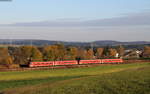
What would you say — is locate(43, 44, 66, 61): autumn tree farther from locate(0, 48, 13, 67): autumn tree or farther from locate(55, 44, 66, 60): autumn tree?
locate(0, 48, 13, 67): autumn tree

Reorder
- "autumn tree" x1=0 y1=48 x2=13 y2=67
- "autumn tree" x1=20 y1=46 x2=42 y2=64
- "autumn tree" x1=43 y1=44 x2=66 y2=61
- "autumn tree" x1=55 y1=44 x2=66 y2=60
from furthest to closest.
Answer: "autumn tree" x1=55 y1=44 x2=66 y2=60, "autumn tree" x1=43 y1=44 x2=66 y2=61, "autumn tree" x1=20 y1=46 x2=42 y2=64, "autumn tree" x1=0 y1=48 x2=13 y2=67

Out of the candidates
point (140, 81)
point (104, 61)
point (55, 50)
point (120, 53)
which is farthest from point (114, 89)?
point (120, 53)

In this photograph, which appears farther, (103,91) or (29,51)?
(29,51)

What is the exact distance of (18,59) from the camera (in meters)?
90.2

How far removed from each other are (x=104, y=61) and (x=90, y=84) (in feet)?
168

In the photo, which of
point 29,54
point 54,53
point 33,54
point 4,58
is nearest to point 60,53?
point 54,53

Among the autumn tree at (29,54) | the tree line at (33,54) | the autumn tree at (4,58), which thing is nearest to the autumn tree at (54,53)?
the tree line at (33,54)

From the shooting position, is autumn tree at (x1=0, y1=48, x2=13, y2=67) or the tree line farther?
the tree line

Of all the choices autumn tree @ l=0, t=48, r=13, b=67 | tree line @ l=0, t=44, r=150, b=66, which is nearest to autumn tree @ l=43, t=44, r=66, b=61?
tree line @ l=0, t=44, r=150, b=66

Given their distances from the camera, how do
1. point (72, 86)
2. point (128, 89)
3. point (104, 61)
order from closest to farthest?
point (128, 89) < point (72, 86) < point (104, 61)

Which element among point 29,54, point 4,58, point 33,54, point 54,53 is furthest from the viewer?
point 54,53

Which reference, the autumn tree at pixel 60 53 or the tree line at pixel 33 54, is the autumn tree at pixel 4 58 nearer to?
the tree line at pixel 33 54

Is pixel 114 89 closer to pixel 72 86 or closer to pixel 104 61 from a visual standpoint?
pixel 72 86

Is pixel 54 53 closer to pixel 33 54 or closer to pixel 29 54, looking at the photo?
pixel 33 54
